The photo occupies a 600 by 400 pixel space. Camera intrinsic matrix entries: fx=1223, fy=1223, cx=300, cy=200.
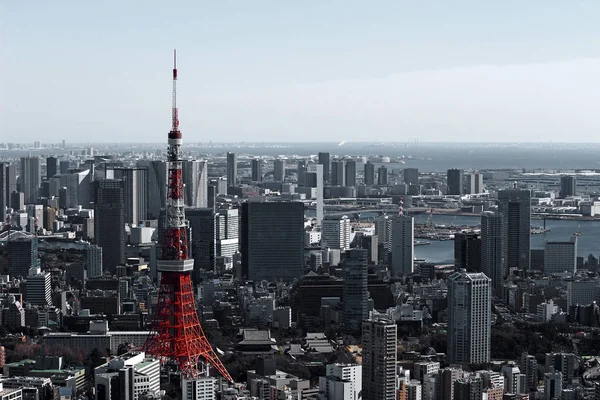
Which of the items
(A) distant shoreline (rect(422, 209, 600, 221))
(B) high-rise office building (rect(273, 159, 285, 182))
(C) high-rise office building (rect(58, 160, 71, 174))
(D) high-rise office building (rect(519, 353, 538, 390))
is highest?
(C) high-rise office building (rect(58, 160, 71, 174))

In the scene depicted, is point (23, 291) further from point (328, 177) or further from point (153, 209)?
point (328, 177)

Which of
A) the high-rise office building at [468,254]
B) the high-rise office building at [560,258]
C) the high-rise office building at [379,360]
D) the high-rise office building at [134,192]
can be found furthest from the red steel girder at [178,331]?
the high-rise office building at [134,192]

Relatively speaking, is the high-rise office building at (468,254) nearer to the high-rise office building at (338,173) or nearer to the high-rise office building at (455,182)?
the high-rise office building at (455,182)

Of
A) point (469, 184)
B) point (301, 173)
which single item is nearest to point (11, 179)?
Result: point (301, 173)

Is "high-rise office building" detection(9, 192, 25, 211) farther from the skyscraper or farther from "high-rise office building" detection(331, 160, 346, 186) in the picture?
"high-rise office building" detection(331, 160, 346, 186)

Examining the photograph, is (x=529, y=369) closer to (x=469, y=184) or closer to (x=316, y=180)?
(x=316, y=180)

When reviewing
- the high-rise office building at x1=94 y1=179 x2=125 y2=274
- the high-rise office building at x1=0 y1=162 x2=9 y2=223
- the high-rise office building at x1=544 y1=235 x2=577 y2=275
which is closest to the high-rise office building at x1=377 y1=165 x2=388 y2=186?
the high-rise office building at x1=0 y1=162 x2=9 y2=223
